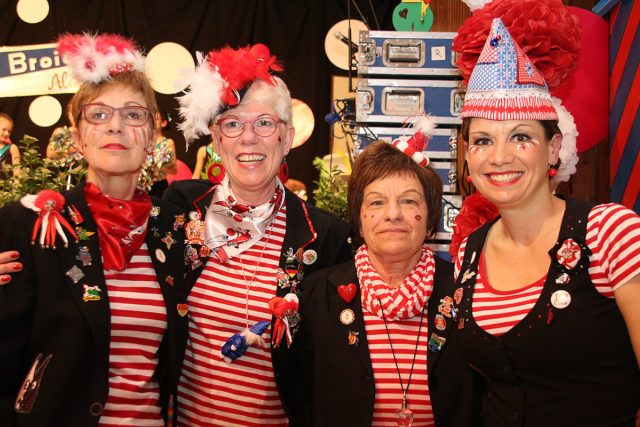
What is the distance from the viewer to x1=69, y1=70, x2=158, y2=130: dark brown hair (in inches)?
82.2

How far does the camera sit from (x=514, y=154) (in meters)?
1.82

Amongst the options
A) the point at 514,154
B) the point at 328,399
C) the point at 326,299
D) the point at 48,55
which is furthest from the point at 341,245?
the point at 48,55

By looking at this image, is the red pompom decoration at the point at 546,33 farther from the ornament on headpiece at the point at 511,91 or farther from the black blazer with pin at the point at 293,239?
the black blazer with pin at the point at 293,239

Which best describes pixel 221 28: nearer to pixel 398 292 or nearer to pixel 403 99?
pixel 403 99

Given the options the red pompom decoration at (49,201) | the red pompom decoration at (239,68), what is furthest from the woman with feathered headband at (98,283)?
the red pompom decoration at (239,68)

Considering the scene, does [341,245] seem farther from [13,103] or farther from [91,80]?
[13,103]

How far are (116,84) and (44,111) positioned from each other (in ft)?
18.9

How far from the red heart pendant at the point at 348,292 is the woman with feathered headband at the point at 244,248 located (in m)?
0.19

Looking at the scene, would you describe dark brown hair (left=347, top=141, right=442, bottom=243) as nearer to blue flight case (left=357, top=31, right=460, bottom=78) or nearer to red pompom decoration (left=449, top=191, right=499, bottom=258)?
red pompom decoration (left=449, top=191, right=499, bottom=258)

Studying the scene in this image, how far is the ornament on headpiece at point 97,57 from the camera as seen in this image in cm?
208

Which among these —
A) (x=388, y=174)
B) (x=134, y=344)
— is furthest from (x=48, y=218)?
(x=388, y=174)

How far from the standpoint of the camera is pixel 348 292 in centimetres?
218

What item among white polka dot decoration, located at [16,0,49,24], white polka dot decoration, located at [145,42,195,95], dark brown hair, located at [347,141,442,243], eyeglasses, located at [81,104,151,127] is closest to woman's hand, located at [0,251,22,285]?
eyeglasses, located at [81,104,151,127]

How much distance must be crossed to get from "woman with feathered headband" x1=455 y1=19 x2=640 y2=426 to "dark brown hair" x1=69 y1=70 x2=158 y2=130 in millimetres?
1202
